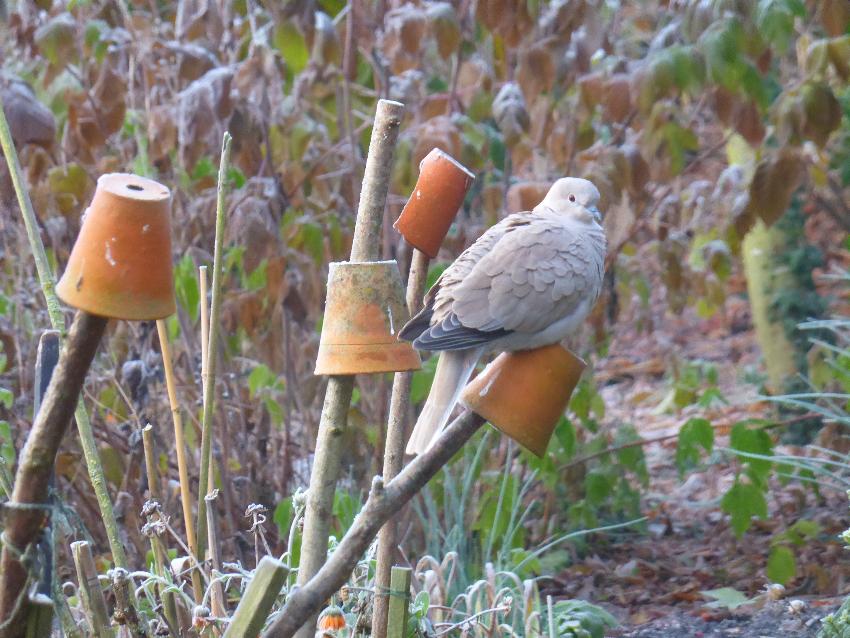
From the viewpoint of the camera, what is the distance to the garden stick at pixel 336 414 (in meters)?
1.32

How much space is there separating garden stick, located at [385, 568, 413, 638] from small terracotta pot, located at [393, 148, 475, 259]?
47 centimetres

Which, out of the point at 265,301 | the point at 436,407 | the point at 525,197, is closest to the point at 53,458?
the point at 436,407

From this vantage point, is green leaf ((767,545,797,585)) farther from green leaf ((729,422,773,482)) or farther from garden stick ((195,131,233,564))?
garden stick ((195,131,233,564))

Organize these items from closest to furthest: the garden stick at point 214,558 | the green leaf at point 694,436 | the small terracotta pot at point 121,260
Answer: the small terracotta pot at point 121,260
the garden stick at point 214,558
the green leaf at point 694,436

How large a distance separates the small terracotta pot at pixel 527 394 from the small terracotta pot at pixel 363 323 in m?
0.10

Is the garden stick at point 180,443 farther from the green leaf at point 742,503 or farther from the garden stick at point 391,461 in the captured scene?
the green leaf at point 742,503

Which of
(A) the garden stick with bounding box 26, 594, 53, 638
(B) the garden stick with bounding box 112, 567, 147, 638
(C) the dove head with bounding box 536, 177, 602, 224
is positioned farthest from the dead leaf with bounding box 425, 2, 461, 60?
(A) the garden stick with bounding box 26, 594, 53, 638

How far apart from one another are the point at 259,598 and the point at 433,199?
61 centimetres

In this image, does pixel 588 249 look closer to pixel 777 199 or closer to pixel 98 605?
pixel 98 605

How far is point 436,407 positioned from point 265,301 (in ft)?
5.53

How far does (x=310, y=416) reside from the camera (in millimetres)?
3086

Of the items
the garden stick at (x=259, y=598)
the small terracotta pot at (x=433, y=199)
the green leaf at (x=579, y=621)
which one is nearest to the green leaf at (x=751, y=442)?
the green leaf at (x=579, y=621)

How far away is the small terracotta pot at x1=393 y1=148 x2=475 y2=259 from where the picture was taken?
4.76 ft

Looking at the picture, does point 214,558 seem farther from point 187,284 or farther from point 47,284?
point 187,284
